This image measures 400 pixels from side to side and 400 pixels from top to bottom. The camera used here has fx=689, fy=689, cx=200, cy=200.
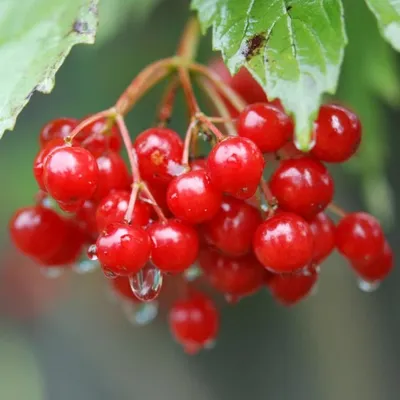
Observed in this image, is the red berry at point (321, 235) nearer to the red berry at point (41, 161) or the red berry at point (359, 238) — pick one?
the red berry at point (359, 238)

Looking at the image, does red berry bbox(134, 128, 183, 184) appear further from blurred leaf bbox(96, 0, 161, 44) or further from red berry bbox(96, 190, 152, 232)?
blurred leaf bbox(96, 0, 161, 44)

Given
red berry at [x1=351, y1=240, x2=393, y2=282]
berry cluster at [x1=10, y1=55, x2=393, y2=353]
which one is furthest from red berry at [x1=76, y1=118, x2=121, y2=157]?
red berry at [x1=351, y1=240, x2=393, y2=282]

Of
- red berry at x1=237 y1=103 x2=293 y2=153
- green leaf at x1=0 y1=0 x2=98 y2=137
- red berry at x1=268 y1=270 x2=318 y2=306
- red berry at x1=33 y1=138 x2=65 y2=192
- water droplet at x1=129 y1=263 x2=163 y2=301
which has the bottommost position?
red berry at x1=268 y1=270 x2=318 y2=306

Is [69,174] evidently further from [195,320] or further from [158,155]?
[195,320]

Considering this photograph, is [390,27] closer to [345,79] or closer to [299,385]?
[345,79]

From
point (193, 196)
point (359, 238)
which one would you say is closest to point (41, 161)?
point (193, 196)

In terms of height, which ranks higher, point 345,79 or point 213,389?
point 345,79

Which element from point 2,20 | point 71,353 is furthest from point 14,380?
point 2,20
